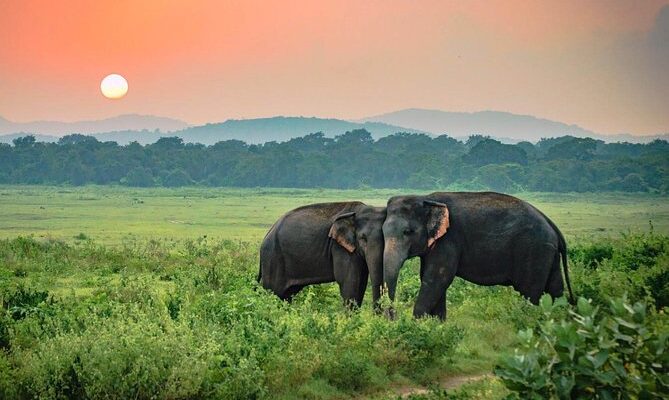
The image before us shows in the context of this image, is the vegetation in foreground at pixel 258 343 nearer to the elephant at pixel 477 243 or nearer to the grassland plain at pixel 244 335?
the grassland plain at pixel 244 335

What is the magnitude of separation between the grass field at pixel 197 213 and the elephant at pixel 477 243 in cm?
2134

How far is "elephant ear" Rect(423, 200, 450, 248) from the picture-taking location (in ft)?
42.4

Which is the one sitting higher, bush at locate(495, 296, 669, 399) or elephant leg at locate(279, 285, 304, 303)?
bush at locate(495, 296, 669, 399)

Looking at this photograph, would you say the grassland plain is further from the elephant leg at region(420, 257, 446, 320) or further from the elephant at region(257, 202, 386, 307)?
the elephant at region(257, 202, 386, 307)

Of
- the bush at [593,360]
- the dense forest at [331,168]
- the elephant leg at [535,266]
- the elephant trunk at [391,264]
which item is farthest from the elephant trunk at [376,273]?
the dense forest at [331,168]

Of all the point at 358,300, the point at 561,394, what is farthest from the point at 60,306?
the point at 561,394

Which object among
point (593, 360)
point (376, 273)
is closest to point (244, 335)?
point (376, 273)

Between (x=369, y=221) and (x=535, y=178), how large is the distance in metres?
70.1

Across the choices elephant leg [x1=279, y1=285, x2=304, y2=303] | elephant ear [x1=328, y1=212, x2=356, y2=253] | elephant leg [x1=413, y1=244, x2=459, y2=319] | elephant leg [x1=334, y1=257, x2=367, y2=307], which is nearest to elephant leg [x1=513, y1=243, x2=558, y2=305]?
elephant leg [x1=413, y1=244, x2=459, y2=319]

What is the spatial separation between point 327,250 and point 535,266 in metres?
3.13

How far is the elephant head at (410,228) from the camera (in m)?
12.6

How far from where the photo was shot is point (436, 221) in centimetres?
1299

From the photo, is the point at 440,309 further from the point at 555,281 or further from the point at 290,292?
the point at 290,292

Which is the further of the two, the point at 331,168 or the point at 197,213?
the point at 331,168
